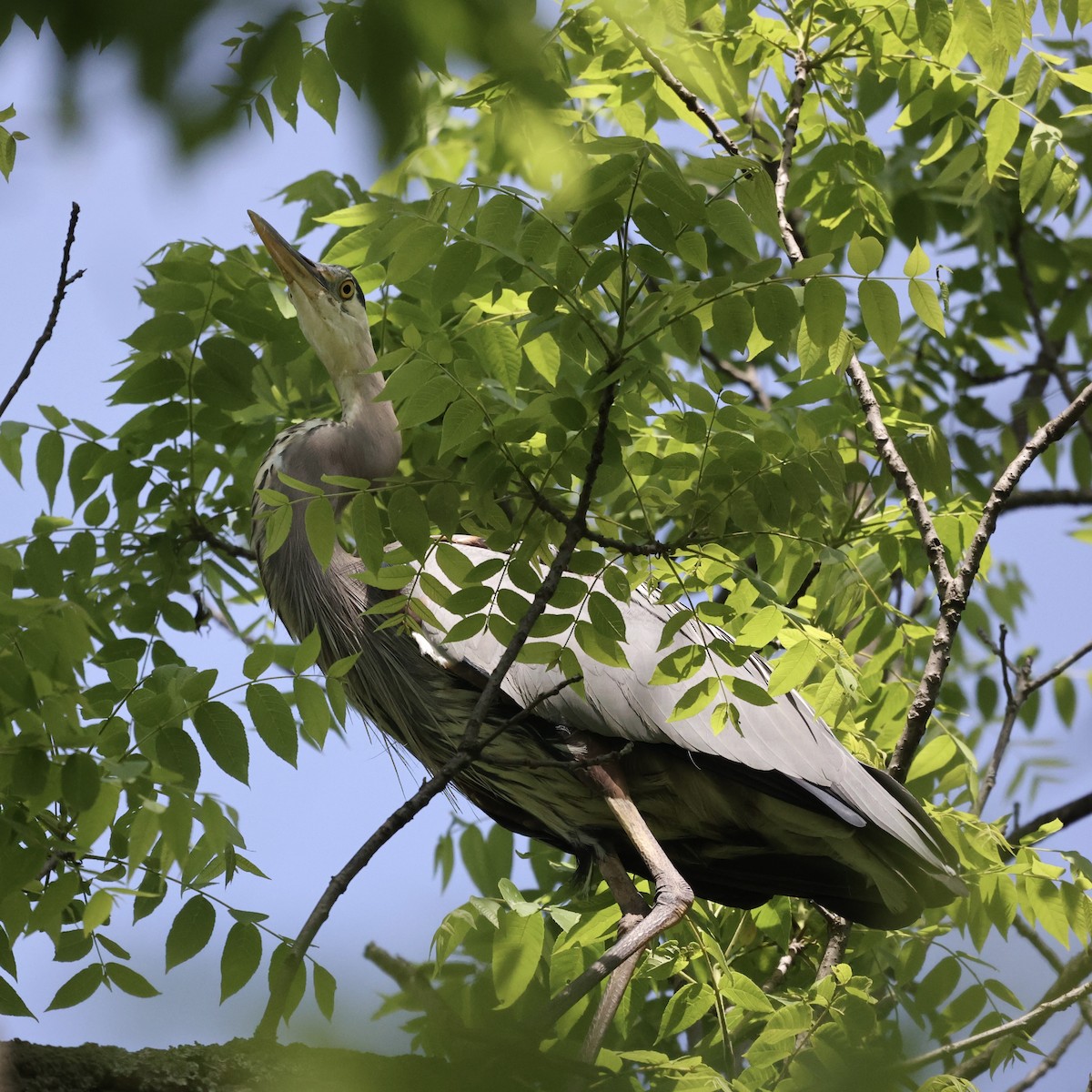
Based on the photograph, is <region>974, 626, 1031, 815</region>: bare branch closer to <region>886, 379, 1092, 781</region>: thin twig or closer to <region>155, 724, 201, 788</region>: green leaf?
<region>886, 379, 1092, 781</region>: thin twig

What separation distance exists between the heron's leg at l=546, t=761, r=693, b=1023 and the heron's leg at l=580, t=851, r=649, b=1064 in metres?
0.04

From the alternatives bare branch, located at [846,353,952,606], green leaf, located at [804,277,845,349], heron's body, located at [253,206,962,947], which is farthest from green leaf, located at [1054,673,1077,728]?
green leaf, located at [804,277,845,349]

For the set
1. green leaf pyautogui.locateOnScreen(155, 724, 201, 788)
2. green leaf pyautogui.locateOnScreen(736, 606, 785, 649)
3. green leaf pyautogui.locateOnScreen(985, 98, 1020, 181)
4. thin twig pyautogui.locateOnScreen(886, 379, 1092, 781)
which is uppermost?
green leaf pyautogui.locateOnScreen(985, 98, 1020, 181)

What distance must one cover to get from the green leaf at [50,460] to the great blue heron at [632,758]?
601mm

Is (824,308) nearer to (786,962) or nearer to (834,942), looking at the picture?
(834,942)

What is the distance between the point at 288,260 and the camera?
4.43 meters

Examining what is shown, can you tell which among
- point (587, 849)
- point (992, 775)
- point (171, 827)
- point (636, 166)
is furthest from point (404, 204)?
point (992, 775)

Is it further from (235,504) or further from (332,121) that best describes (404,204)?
(235,504)

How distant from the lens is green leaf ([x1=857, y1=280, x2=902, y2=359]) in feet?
8.48

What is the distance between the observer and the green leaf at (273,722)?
8.25ft

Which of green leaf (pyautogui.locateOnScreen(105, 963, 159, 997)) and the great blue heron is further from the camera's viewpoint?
the great blue heron

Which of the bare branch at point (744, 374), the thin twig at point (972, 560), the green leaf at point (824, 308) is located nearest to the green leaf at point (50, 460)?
the green leaf at point (824, 308)

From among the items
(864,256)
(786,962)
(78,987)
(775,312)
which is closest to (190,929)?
(78,987)

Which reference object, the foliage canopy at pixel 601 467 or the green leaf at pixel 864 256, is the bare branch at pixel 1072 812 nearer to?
the foliage canopy at pixel 601 467
